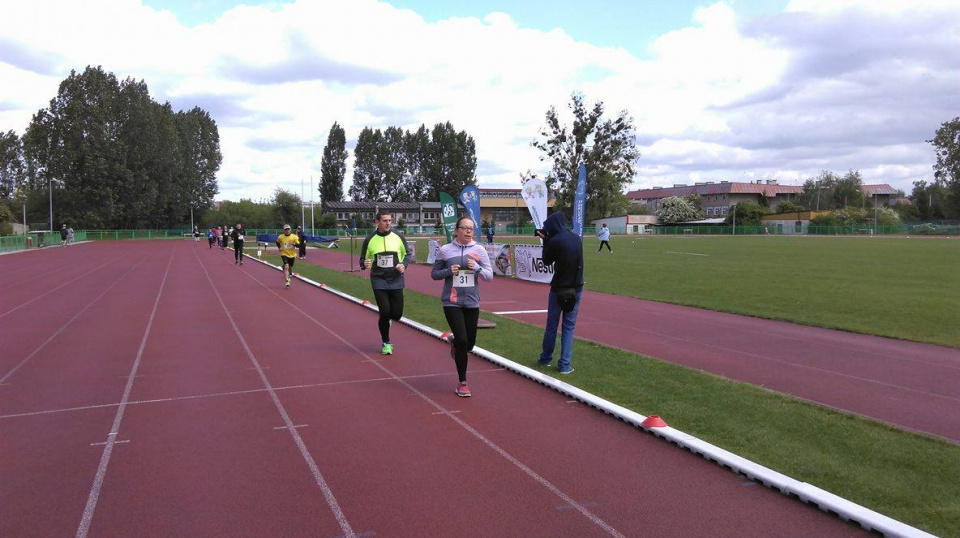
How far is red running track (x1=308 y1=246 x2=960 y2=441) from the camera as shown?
6469 mm

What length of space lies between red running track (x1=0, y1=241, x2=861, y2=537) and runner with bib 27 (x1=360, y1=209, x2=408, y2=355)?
0.71m

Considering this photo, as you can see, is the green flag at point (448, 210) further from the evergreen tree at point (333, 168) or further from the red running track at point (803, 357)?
the evergreen tree at point (333, 168)

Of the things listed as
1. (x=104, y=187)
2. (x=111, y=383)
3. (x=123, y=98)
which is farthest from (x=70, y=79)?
(x=111, y=383)

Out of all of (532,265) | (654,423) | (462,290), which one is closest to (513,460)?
(654,423)

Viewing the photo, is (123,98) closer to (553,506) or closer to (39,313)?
(39,313)

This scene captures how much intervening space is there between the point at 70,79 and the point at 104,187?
39.3 feet

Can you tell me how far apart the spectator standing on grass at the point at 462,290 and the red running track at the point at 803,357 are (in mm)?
2200

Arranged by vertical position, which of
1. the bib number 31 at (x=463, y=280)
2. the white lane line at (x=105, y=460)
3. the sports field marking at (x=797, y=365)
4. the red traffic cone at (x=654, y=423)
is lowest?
the white lane line at (x=105, y=460)

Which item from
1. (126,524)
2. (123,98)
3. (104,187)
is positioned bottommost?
(126,524)

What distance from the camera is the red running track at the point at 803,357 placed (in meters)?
6.47

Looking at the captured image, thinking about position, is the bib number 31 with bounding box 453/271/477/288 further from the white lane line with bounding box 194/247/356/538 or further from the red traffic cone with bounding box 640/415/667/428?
the red traffic cone with bounding box 640/415/667/428

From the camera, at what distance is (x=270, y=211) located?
94.6 metres

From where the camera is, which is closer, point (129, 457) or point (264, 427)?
point (129, 457)

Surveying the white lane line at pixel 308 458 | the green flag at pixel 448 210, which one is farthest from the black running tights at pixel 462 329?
the green flag at pixel 448 210
